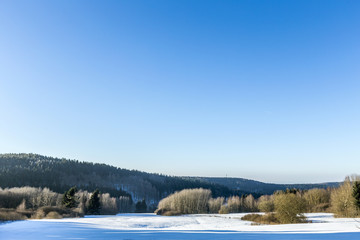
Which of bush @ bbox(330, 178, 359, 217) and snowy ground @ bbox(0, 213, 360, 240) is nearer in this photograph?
snowy ground @ bbox(0, 213, 360, 240)

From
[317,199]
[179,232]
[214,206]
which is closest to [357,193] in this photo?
[317,199]

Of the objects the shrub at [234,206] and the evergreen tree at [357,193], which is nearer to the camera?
the evergreen tree at [357,193]

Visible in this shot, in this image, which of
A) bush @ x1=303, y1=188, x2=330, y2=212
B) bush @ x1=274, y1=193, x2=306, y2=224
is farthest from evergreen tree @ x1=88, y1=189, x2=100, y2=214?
bush @ x1=303, y1=188, x2=330, y2=212

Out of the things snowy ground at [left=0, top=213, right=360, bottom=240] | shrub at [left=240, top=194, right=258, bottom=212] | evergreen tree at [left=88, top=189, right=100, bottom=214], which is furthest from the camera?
shrub at [left=240, top=194, right=258, bottom=212]

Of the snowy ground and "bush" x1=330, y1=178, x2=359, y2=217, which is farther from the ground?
the snowy ground

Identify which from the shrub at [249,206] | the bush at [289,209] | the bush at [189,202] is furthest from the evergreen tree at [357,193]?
the bush at [189,202]

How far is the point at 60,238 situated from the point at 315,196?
97.0 meters

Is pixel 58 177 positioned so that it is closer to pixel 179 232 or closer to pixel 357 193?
pixel 357 193

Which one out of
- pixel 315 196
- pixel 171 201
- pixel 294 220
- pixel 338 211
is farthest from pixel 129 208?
pixel 294 220

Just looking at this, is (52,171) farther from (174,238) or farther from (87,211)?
(174,238)

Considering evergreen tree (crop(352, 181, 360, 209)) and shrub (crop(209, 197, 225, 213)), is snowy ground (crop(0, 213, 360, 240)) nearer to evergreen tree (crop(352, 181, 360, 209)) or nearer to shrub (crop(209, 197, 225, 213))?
evergreen tree (crop(352, 181, 360, 209))

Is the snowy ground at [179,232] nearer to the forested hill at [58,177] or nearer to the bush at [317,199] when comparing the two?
the bush at [317,199]

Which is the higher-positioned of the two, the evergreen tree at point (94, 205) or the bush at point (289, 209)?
the bush at point (289, 209)

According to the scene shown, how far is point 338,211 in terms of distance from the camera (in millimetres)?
59438
